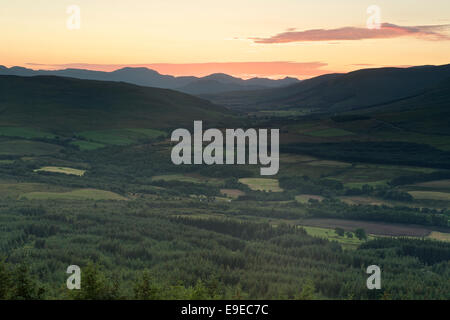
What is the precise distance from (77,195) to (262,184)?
217ft

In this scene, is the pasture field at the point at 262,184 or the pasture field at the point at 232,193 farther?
the pasture field at the point at 262,184

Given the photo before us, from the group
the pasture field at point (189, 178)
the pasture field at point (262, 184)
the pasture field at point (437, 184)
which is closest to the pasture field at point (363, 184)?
the pasture field at point (437, 184)

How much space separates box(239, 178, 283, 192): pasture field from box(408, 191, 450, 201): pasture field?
42358mm

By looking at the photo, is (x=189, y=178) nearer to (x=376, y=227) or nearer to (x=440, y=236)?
(x=376, y=227)

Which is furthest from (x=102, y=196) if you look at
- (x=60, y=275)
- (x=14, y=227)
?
(x=60, y=275)

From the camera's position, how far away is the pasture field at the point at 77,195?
134 meters

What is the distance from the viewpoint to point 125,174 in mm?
199000

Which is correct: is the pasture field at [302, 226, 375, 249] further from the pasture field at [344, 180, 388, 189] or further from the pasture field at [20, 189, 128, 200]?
the pasture field at [20, 189, 128, 200]

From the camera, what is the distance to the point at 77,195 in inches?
5551

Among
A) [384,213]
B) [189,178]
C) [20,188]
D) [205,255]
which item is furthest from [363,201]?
[20,188]

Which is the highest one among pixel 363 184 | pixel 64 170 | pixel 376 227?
pixel 64 170

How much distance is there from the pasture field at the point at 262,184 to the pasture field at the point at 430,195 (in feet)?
139

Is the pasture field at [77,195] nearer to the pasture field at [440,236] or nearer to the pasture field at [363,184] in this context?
the pasture field at [363,184]
